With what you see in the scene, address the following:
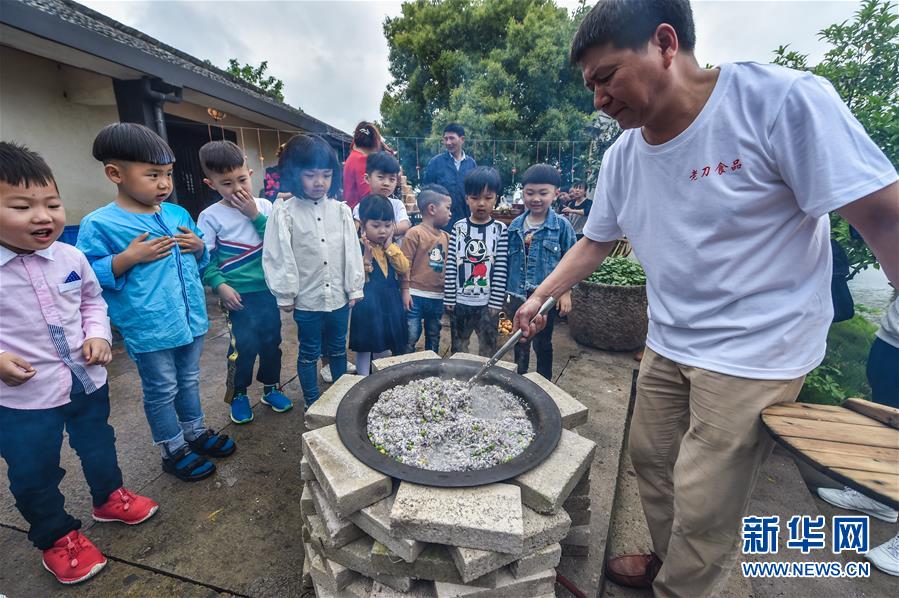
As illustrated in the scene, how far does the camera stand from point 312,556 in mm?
2004

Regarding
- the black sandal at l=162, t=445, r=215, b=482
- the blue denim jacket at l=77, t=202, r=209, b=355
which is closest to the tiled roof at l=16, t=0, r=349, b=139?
the blue denim jacket at l=77, t=202, r=209, b=355

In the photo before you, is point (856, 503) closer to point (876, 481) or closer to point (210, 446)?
point (876, 481)

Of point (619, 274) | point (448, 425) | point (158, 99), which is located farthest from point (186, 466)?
point (158, 99)

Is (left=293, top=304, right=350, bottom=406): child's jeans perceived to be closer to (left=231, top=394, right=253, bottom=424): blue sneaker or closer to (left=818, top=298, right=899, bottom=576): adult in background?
(left=231, top=394, right=253, bottom=424): blue sneaker

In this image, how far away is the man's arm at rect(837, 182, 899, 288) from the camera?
1245 millimetres

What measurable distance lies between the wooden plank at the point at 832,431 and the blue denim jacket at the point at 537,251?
8.25 feet

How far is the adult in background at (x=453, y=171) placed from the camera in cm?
618

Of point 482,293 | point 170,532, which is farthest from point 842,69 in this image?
point 170,532

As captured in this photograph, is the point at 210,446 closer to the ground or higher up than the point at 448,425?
closer to the ground

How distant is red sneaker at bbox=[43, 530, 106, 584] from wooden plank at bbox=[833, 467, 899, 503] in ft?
10.7

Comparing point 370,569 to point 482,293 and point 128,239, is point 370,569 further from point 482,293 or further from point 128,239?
point 482,293

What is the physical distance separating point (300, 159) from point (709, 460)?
320 centimetres

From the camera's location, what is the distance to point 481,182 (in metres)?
3.82

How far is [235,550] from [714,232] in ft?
9.43
